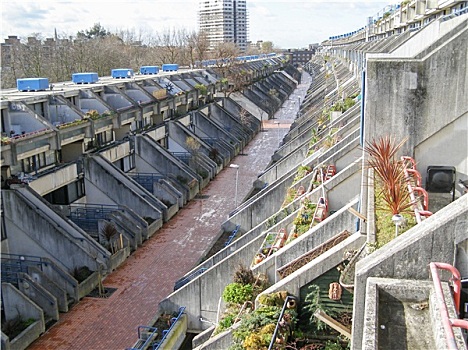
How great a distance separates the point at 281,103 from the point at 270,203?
5008 centimetres

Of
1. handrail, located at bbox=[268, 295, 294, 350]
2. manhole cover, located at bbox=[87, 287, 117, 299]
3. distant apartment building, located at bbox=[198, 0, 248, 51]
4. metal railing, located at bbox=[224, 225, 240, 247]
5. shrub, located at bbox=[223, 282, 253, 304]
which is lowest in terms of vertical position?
manhole cover, located at bbox=[87, 287, 117, 299]

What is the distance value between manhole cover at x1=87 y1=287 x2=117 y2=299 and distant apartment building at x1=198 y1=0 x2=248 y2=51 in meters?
154

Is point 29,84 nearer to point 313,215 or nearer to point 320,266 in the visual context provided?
point 313,215

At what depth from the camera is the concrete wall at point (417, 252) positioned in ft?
20.3

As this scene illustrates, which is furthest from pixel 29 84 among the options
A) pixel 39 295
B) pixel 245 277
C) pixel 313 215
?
pixel 313 215

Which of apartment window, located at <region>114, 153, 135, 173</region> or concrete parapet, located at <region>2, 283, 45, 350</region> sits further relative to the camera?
apartment window, located at <region>114, 153, 135, 173</region>

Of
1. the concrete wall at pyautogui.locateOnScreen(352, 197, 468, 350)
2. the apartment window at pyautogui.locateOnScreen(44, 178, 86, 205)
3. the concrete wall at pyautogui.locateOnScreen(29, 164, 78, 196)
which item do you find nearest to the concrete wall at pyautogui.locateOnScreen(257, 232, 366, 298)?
the concrete wall at pyautogui.locateOnScreen(352, 197, 468, 350)

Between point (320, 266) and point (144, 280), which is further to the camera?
point (144, 280)

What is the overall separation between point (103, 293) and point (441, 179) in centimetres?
1351

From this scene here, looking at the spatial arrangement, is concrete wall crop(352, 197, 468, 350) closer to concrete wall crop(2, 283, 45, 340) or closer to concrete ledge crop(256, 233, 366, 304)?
concrete ledge crop(256, 233, 366, 304)

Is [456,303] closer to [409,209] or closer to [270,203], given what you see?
[409,209]

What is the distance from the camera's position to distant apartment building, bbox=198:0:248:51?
6570 inches

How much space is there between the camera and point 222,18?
550 ft

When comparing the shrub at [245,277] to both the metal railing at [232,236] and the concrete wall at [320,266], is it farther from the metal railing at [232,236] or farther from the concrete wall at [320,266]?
the metal railing at [232,236]
